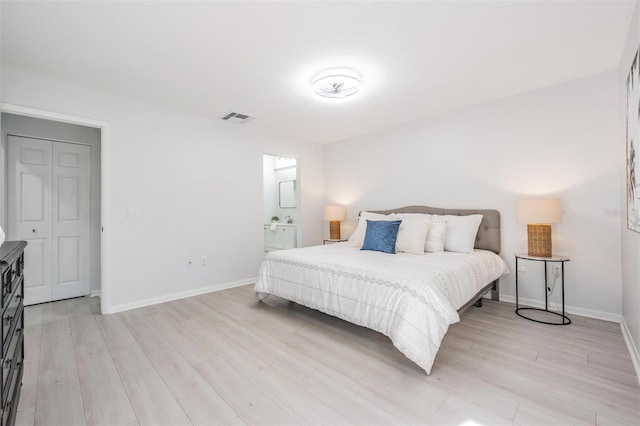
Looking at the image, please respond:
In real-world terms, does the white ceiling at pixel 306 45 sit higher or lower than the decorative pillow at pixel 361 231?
higher

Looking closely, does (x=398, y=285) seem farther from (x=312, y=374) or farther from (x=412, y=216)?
(x=412, y=216)

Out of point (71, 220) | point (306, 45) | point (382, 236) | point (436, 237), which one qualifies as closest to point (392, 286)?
point (382, 236)

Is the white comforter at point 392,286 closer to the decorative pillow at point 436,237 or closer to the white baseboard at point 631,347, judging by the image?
the decorative pillow at point 436,237

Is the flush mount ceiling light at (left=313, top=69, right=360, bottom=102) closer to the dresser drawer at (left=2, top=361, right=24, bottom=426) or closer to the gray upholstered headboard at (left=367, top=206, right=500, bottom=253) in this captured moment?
the gray upholstered headboard at (left=367, top=206, right=500, bottom=253)

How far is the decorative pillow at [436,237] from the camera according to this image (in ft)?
11.0

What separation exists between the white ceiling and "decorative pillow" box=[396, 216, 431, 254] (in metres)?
1.46

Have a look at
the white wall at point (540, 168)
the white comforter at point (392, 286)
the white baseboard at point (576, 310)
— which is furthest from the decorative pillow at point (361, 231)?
the white baseboard at point (576, 310)

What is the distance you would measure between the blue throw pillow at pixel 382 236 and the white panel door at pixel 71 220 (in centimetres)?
369

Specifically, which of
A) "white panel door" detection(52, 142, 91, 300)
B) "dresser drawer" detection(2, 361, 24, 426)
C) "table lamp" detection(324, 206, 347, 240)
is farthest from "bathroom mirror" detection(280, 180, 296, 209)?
"dresser drawer" detection(2, 361, 24, 426)

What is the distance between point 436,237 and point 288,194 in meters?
4.06

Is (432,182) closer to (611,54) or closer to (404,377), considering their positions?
(611,54)

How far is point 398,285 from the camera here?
2.18 m

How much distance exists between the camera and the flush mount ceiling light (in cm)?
268

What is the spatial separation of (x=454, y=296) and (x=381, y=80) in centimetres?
212
